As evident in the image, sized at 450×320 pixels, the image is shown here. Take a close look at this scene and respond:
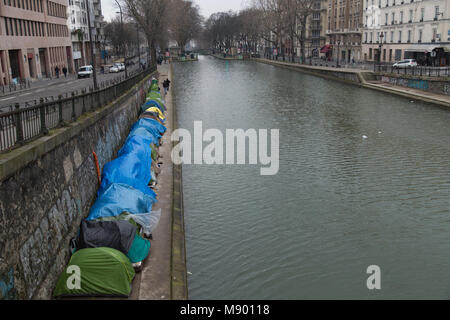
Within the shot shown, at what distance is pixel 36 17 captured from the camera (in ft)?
171

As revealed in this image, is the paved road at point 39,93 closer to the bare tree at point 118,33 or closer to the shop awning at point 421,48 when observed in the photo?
the shop awning at point 421,48

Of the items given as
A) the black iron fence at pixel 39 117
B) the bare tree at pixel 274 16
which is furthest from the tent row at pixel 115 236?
the bare tree at pixel 274 16

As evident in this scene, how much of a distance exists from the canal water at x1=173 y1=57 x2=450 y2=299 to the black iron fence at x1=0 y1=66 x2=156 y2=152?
450cm

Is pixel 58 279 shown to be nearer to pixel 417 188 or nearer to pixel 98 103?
pixel 98 103

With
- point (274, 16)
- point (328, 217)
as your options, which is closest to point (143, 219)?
point (328, 217)

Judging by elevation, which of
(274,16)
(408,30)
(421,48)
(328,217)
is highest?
(274,16)

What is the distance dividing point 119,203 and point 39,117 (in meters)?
2.80

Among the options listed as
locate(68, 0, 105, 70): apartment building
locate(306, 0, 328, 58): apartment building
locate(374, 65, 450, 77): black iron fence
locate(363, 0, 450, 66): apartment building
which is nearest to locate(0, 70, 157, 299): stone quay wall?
locate(374, 65, 450, 77): black iron fence

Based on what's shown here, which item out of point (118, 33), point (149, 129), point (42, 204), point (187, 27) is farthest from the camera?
point (187, 27)

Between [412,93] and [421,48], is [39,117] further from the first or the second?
[421,48]

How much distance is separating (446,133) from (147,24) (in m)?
48.3

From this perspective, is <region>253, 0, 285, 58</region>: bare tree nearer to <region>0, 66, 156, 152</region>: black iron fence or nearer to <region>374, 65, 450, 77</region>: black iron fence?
<region>374, 65, 450, 77</region>: black iron fence

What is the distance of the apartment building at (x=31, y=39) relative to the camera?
1683 inches

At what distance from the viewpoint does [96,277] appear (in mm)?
8539
